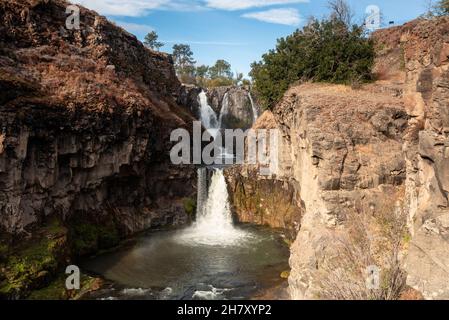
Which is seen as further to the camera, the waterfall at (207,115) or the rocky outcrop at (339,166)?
the waterfall at (207,115)

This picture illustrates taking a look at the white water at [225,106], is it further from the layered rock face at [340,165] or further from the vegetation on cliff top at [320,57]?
the layered rock face at [340,165]

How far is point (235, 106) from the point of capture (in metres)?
55.3

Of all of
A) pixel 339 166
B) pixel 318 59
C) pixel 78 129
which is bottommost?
pixel 339 166

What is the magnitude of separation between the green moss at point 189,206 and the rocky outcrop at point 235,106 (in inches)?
888

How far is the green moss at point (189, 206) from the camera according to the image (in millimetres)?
32531

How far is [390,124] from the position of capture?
18.8 m

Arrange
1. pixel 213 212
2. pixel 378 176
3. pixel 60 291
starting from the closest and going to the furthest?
pixel 378 176, pixel 60 291, pixel 213 212

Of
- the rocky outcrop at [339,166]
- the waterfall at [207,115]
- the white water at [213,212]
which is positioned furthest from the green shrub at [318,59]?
the waterfall at [207,115]

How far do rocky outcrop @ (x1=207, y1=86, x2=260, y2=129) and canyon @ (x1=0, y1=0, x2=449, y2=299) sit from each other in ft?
54.2

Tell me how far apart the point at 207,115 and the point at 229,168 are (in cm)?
1936

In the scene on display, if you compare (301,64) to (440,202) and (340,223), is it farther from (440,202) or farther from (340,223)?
(440,202)

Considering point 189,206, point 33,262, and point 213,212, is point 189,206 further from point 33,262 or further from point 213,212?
point 33,262

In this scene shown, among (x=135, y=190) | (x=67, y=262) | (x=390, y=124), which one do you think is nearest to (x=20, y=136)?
(x=67, y=262)

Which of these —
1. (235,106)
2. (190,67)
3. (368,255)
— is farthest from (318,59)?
(190,67)
